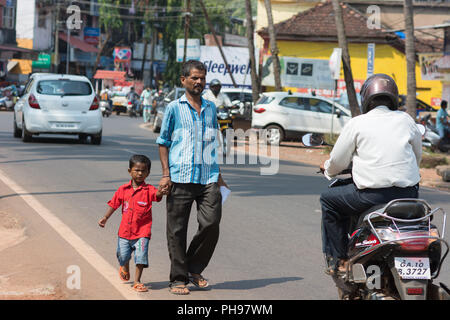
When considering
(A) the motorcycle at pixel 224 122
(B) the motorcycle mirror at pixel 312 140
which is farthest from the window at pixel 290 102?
(B) the motorcycle mirror at pixel 312 140

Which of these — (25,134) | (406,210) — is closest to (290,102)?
(25,134)

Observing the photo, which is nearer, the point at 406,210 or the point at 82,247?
the point at 406,210

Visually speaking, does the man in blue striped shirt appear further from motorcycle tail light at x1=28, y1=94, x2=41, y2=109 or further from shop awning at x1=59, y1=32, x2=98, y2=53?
shop awning at x1=59, y1=32, x2=98, y2=53

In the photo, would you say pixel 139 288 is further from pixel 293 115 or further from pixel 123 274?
pixel 293 115

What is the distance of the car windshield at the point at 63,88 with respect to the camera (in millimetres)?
19750

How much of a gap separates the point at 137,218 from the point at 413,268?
235cm

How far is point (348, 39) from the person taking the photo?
139 feet

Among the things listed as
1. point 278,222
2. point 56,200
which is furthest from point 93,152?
point 278,222

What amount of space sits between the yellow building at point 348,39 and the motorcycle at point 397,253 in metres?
37.2

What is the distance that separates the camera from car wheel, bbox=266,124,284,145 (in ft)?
86.7

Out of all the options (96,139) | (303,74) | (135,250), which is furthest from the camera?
(303,74)

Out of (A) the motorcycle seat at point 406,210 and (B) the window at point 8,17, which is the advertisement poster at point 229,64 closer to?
(B) the window at point 8,17

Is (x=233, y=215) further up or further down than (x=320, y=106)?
further down
